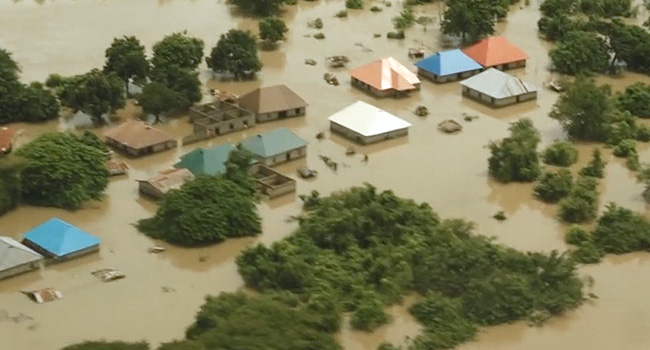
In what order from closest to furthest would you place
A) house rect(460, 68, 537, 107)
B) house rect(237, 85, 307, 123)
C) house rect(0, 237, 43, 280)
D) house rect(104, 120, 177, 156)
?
house rect(0, 237, 43, 280) < house rect(104, 120, 177, 156) < house rect(237, 85, 307, 123) < house rect(460, 68, 537, 107)

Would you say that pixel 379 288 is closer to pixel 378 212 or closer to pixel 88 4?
pixel 378 212

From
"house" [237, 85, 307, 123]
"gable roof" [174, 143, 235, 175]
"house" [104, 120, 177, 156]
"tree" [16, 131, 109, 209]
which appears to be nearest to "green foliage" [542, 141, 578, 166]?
"house" [237, 85, 307, 123]

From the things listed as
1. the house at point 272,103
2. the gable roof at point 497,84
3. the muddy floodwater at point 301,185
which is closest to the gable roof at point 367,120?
the muddy floodwater at point 301,185

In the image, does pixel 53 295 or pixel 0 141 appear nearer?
pixel 53 295

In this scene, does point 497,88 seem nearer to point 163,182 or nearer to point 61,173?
point 163,182

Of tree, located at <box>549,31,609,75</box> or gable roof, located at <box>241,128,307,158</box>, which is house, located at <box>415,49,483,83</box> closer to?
tree, located at <box>549,31,609,75</box>

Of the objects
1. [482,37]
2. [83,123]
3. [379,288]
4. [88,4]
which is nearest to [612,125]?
[482,37]
